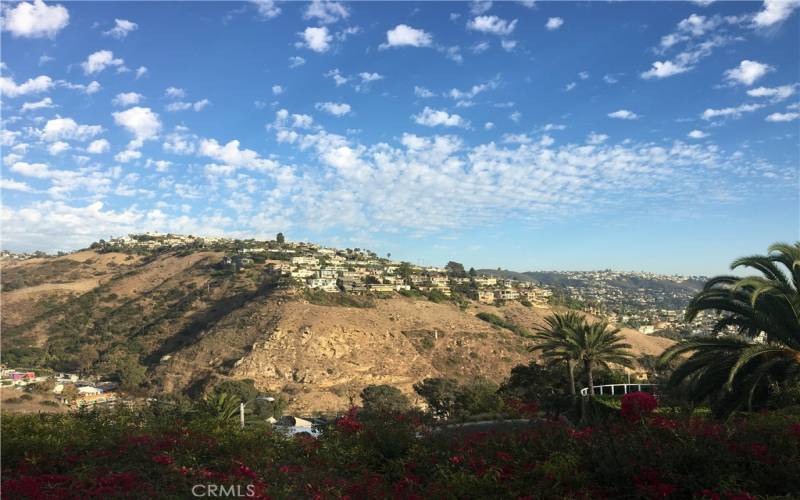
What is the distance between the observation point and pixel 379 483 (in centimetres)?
682

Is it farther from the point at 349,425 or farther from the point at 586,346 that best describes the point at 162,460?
the point at 586,346

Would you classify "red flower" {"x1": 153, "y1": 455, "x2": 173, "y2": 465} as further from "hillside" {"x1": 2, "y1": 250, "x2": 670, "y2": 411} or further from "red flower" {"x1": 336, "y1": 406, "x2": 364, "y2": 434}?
"hillside" {"x1": 2, "y1": 250, "x2": 670, "y2": 411}

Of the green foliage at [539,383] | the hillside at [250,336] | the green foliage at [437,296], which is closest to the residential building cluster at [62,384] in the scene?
the hillside at [250,336]

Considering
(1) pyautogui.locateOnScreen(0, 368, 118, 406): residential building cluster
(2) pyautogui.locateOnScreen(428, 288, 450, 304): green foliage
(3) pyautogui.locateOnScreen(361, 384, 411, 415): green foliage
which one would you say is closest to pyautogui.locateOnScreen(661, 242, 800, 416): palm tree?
(3) pyautogui.locateOnScreen(361, 384, 411, 415): green foliage

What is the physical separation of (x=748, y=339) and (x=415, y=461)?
387 inches

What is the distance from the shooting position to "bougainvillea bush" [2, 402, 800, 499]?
5777 mm

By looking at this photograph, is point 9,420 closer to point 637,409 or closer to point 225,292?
point 637,409

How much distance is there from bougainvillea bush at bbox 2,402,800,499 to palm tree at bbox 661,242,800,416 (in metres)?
3.86

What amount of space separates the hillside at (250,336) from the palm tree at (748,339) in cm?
4540

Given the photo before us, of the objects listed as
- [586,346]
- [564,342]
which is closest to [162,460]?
[586,346]

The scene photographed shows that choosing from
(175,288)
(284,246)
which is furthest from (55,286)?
(284,246)

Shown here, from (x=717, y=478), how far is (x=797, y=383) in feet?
21.6

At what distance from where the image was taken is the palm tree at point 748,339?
442 inches

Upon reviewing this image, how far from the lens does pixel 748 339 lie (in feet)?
41.7
